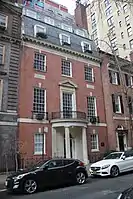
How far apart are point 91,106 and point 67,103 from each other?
3325 millimetres

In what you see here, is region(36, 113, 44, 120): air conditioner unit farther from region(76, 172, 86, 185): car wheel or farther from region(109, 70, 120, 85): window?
region(109, 70, 120, 85): window

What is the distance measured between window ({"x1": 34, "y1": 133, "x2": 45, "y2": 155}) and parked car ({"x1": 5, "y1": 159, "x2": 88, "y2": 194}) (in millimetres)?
7194

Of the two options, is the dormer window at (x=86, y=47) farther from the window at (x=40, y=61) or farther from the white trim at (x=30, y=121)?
the white trim at (x=30, y=121)

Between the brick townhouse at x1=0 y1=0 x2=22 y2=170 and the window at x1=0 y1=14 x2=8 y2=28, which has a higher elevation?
the window at x1=0 y1=14 x2=8 y2=28

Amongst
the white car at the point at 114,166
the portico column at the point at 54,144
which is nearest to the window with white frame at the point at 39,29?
the portico column at the point at 54,144

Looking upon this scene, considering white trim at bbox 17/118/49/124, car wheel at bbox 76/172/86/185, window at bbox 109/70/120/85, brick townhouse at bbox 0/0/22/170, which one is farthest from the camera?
window at bbox 109/70/120/85

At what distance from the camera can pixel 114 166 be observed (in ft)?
45.2

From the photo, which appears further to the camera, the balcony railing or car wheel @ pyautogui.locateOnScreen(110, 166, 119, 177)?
the balcony railing

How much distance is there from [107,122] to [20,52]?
12.4m

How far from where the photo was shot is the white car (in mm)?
13507

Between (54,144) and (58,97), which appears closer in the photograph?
(54,144)

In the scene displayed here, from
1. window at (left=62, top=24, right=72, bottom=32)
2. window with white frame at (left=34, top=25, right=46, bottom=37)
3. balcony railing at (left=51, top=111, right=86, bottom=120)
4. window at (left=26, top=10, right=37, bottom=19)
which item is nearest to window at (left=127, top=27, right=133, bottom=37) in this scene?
window at (left=62, top=24, right=72, bottom=32)

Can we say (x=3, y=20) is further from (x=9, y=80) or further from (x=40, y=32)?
(x=9, y=80)

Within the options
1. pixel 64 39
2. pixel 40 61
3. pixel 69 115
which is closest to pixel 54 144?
pixel 69 115
